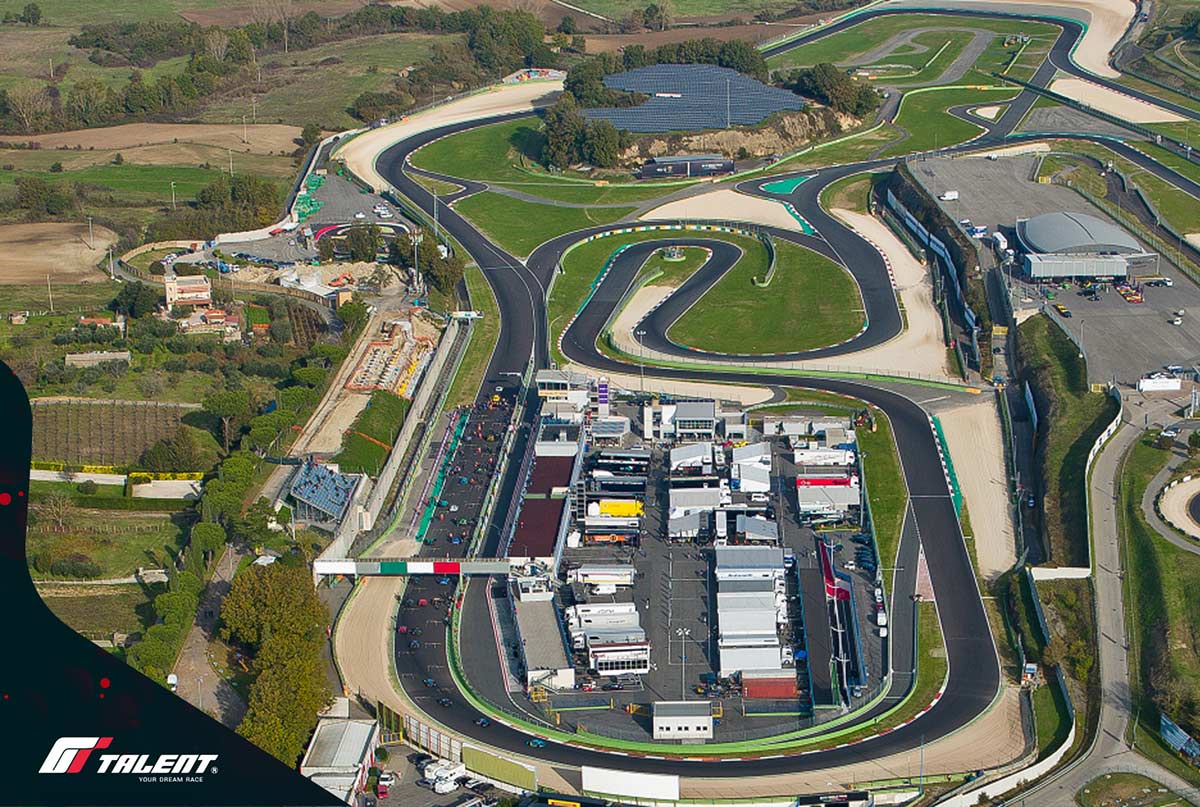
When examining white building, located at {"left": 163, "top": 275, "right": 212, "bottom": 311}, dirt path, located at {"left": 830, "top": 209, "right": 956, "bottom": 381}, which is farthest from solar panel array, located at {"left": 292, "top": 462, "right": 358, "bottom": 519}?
dirt path, located at {"left": 830, "top": 209, "right": 956, "bottom": 381}

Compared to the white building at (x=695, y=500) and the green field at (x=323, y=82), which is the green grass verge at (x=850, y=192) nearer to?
the green field at (x=323, y=82)

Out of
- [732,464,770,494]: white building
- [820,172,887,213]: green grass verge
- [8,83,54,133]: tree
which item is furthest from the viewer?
[8,83,54,133]: tree

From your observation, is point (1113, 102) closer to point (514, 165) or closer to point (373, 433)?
point (514, 165)

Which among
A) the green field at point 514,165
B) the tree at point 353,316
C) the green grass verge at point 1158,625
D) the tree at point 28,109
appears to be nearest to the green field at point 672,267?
the green field at point 514,165

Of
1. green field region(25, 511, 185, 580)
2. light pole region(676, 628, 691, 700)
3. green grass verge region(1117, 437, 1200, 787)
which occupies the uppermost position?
green grass verge region(1117, 437, 1200, 787)

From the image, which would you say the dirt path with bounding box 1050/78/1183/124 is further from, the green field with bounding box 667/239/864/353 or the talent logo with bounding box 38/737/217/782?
the talent logo with bounding box 38/737/217/782

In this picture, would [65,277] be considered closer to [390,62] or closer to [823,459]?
[823,459]

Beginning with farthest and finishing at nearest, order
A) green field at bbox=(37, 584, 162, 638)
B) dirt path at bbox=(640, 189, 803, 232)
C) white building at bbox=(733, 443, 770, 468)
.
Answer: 1. dirt path at bbox=(640, 189, 803, 232)
2. white building at bbox=(733, 443, 770, 468)
3. green field at bbox=(37, 584, 162, 638)
